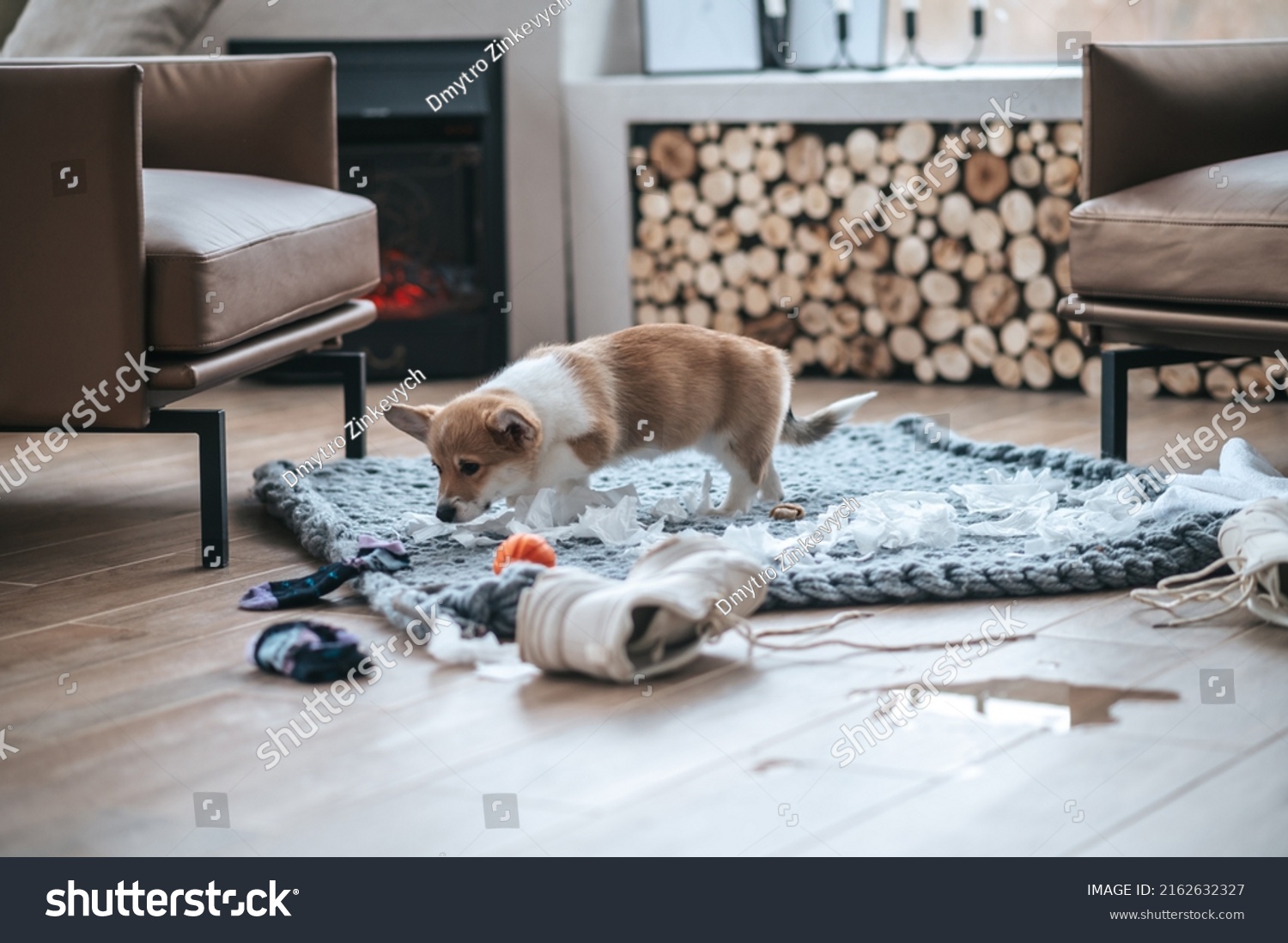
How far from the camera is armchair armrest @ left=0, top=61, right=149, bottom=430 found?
202 centimetres

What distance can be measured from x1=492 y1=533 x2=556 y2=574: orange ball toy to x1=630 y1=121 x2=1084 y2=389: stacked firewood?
1.98 metres

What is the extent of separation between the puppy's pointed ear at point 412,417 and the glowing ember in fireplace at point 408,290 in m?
1.70

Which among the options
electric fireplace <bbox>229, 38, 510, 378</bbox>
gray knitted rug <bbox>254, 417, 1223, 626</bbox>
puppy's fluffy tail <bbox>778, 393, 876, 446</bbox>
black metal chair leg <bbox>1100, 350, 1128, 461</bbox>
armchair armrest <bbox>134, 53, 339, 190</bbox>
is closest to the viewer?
gray knitted rug <bbox>254, 417, 1223, 626</bbox>

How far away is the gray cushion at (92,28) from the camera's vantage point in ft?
11.4

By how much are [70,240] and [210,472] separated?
372 mm

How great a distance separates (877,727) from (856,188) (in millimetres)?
2489

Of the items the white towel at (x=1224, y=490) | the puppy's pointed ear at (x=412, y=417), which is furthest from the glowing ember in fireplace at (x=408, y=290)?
the white towel at (x=1224, y=490)

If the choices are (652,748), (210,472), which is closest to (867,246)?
(210,472)

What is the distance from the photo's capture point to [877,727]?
4.66 ft

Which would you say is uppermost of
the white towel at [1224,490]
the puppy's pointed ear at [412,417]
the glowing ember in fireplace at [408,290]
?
the glowing ember in fireplace at [408,290]

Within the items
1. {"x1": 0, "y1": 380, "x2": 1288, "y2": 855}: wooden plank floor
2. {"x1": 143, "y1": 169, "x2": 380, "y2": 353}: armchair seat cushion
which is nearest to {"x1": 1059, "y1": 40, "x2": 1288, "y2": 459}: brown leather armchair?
{"x1": 0, "y1": 380, "x2": 1288, "y2": 855}: wooden plank floor

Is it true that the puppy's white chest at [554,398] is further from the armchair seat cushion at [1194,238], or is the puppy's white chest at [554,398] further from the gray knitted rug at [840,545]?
the armchair seat cushion at [1194,238]

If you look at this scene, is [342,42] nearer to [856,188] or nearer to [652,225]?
[652,225]

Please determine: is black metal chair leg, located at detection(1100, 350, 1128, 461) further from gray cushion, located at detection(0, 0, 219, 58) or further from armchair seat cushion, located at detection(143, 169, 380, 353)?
gray cushion, located at detection(0, 0, 219, 58)
